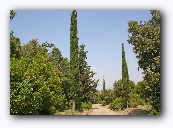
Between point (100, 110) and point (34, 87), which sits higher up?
point (34, 87)

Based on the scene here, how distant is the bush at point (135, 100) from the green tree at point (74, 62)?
84 cm

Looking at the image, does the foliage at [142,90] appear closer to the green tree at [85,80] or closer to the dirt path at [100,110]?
the dirt path at [100,110]

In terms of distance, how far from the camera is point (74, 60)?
6246 millimetres

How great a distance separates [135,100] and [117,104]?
0.29m

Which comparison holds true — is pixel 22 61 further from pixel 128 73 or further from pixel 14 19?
pixel 128 73

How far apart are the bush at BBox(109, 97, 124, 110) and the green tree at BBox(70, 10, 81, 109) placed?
53cm

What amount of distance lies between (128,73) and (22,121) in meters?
1.84

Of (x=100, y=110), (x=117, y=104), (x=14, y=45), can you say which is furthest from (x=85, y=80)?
(x=14, y=45)

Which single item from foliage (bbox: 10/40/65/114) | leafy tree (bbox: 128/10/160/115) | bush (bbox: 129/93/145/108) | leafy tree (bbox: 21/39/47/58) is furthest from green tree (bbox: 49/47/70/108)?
leafy tree (bbox: 128/10/160/115)

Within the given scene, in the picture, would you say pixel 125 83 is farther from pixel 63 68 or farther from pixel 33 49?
pixel 33 49

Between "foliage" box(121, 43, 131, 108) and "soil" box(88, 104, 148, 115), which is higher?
"foliage" box(121, 43, 131, 108)

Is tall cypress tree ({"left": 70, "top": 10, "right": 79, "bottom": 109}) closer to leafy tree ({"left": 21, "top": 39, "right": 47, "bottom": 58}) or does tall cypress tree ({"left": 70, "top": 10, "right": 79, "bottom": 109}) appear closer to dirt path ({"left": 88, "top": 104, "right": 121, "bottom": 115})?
dirt path ({"left": 88, "top": 104, "right": 121, "bottom": 115})

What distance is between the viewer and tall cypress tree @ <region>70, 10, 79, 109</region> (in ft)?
20.4
